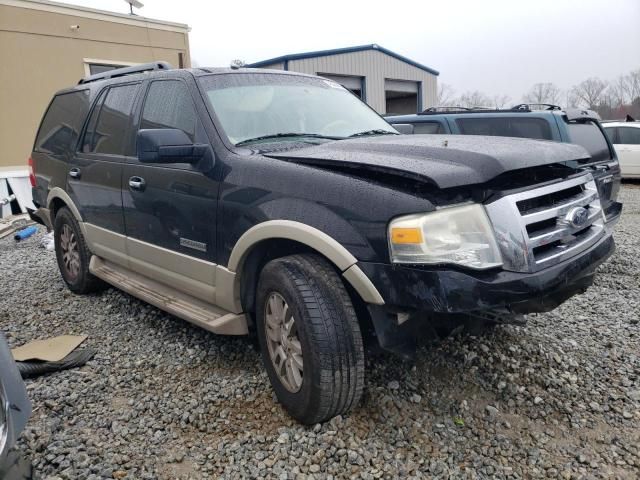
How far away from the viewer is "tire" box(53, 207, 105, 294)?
184 inches

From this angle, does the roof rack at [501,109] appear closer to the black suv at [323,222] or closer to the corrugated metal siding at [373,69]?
the black suv at [323,222]

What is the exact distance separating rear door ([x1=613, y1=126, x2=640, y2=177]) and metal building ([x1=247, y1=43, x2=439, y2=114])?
9.29 meters

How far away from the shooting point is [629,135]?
13.6 m

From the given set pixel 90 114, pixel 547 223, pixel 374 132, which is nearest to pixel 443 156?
pixel 547 223

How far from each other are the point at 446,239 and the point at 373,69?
21.3 metres

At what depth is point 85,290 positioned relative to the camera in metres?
4.83

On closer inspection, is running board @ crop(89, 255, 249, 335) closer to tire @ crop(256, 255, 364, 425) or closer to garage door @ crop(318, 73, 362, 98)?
tire @ crop(256, 255, 364, 425)

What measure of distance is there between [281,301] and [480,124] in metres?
4.89

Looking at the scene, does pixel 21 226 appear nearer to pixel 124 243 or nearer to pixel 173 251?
pixel 124 243

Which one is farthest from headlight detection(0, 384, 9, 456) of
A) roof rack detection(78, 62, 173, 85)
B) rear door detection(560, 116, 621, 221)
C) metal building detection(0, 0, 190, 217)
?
metal building detection(0, 0, 190, 217)

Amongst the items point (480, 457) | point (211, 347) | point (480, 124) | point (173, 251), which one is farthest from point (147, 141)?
point (480, 124)

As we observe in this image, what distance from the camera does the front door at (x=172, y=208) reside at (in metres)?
3.10

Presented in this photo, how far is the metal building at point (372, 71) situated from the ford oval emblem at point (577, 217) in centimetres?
1664

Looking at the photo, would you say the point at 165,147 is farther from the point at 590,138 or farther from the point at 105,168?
the point at 590,138
